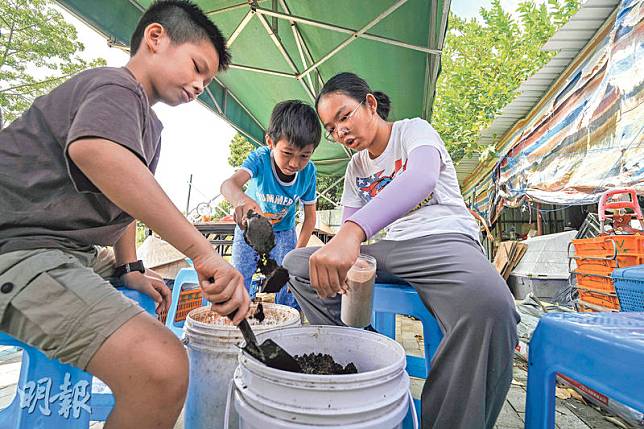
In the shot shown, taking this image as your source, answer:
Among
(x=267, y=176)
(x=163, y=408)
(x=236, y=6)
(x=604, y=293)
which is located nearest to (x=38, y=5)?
(x=236, y=6)

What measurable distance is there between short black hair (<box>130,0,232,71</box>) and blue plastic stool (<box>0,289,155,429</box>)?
3.95 feet

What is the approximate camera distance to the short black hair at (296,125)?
2.37m

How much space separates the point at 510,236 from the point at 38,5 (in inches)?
688

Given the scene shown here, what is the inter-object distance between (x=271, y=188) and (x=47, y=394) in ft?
6.15

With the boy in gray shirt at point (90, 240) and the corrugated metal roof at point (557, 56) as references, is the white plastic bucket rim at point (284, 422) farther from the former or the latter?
the corrugated metal roof at point (557, 56)

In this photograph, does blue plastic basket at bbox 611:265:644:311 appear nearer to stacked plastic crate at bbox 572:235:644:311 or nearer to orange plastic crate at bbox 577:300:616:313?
stacked plastic crate at bbox 572:235:644:311

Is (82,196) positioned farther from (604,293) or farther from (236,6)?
(604,293)

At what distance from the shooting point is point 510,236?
9.09 metres

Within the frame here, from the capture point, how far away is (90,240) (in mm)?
1160

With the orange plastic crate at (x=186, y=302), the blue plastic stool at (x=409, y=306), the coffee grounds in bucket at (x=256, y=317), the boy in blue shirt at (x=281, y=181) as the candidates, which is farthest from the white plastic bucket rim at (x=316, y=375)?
the orange plastic crate at (x=186, y=302)

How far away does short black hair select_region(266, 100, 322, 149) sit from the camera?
237cm

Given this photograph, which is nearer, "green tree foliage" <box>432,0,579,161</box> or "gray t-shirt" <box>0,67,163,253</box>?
"gray t-shirt" <box>0,67,163,253</box>

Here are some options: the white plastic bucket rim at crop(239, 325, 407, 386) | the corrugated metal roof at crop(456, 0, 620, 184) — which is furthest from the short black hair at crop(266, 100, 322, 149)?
the corrugated metal roof at crop(456, 0, 620, 184)

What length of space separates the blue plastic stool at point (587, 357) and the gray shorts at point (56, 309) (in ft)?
3.98
